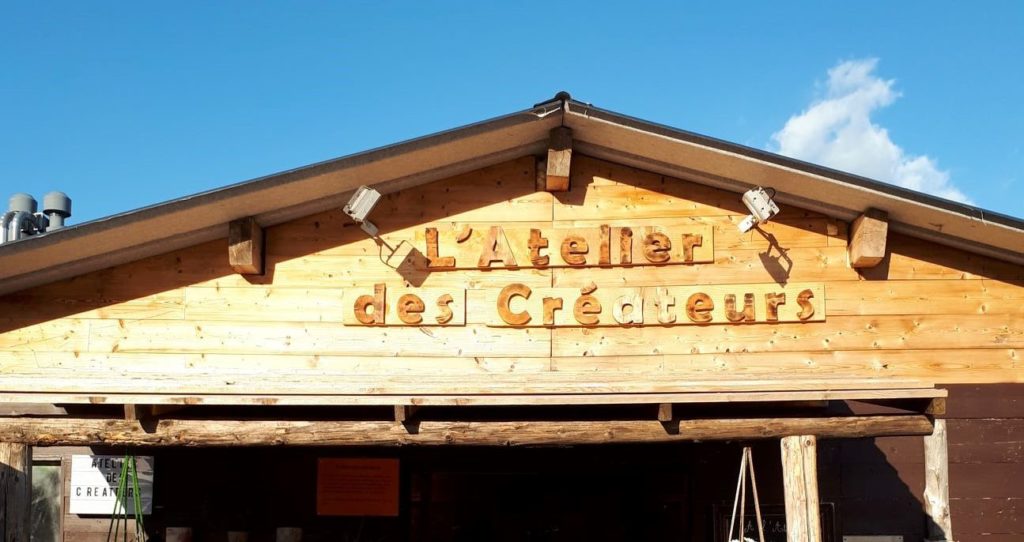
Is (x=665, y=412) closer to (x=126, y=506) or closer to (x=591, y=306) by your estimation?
(x=591, y=306)

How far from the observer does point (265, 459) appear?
9617 mm

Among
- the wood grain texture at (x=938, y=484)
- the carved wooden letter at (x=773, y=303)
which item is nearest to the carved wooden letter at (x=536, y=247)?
the carved wooden letter at (x=773, y=303)

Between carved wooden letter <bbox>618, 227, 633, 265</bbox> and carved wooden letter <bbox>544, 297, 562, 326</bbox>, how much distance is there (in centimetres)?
65

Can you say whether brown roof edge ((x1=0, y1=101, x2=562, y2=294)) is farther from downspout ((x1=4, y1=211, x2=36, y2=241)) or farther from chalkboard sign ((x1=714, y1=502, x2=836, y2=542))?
chalkboard sign ((x1=714, y1=502, x2=836, y2=542))

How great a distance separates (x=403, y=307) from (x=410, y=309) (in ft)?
0.21

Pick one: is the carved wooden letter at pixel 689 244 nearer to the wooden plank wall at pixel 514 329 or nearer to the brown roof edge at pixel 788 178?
the wooden plank wall at pixel 514 329

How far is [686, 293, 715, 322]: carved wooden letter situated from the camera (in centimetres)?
819


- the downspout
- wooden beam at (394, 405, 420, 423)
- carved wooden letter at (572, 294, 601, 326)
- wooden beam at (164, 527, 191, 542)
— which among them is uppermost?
the downspout

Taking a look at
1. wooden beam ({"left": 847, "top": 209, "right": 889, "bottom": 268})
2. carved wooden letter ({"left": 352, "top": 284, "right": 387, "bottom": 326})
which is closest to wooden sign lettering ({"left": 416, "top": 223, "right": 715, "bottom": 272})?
carved wooden letter ({"left": 352, "top": 284, "right": 387, "bottom": 326})

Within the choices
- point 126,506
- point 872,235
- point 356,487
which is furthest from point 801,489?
point 126,506

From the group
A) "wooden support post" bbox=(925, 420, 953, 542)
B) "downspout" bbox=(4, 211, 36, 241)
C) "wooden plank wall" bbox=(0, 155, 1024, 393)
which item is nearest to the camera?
"wooden support post" bbox=(925, 420, 953, 542)

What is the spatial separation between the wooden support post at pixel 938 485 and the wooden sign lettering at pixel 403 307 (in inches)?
158

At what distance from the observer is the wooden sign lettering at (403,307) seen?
8234 millimetres

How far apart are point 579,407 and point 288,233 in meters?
2.97
